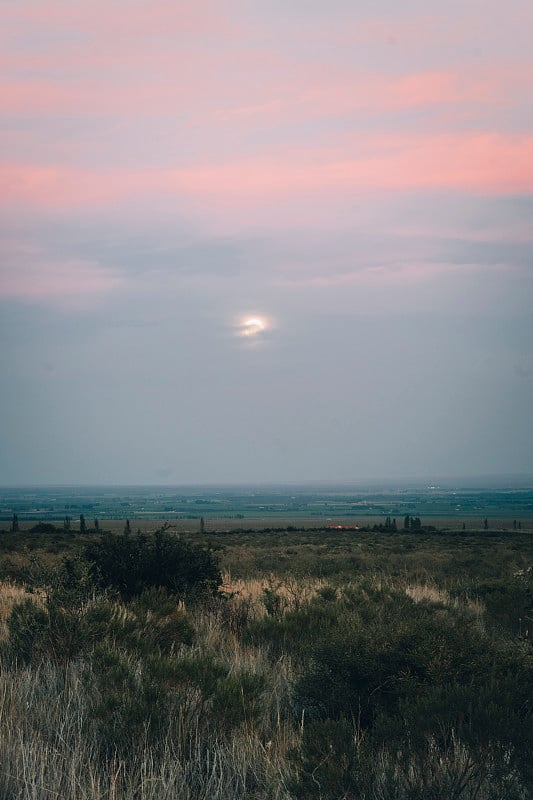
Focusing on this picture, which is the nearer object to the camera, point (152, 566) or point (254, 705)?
point (254, 705)

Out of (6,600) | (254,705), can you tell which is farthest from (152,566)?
(254,705)

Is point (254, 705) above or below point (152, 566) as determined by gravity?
below

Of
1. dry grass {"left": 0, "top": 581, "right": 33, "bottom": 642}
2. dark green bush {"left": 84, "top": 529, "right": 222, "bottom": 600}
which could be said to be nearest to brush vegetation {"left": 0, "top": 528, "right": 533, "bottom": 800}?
dry grass {"left": 0, "top": 581, "right": 33, "bottom": 642}

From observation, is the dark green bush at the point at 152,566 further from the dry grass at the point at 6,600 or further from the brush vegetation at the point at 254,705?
the brush vegetation at the point at 254,705

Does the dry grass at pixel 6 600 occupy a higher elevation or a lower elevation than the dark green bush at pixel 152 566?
lower

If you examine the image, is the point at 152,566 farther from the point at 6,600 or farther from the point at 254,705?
the point at 254,705

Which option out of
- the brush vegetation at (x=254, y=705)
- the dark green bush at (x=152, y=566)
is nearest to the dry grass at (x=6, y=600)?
the brush vegetation at (x=254, y=705)

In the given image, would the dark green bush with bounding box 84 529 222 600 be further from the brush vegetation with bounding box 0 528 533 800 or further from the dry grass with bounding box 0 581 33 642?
the brush vegetation with bounding box 0 528 533 800

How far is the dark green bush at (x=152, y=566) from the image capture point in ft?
42.8

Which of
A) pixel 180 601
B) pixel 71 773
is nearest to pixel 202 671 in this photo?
pixel 71 773

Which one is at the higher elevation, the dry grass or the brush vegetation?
the brush vegetation

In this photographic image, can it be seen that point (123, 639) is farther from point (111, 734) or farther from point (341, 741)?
point (341, 741)

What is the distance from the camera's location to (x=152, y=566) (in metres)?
13.4

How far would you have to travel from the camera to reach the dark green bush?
13031 millimetres
